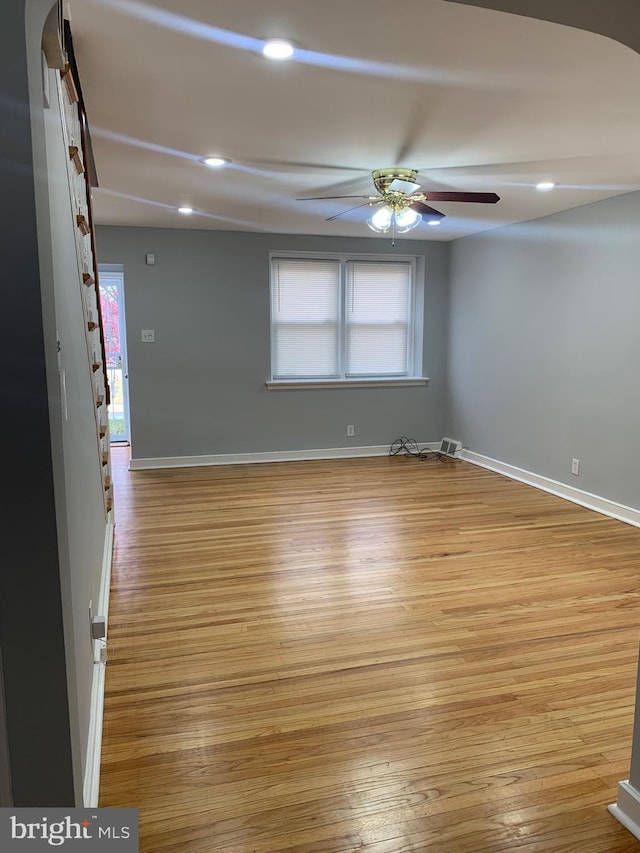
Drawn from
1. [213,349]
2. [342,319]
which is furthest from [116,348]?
[342,319]

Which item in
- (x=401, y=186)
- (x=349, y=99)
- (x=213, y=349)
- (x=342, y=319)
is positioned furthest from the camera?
(x=342, y=319)

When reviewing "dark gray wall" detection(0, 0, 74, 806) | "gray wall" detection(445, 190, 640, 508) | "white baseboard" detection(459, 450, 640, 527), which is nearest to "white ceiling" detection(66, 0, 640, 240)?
"gray wall" detection(445, 190, 640, 508)

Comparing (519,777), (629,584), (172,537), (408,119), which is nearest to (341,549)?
(172,537)

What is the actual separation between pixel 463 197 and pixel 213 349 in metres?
3.26

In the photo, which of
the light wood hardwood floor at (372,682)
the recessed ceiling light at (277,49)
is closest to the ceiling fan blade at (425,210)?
the recessed ceiling light at (277,49)

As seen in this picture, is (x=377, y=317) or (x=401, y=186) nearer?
(x=401, y=186)

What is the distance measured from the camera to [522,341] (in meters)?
5.39

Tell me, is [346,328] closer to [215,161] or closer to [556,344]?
[556,344]

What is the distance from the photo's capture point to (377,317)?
21.4 ft

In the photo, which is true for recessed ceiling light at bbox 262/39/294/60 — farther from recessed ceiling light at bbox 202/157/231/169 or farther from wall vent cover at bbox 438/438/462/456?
wall vent cover at bbox 438/438/462/456

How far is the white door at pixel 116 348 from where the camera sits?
6805mm

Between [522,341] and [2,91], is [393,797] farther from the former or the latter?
[522,341]

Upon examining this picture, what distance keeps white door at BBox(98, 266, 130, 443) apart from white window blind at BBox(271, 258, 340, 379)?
6.12ft

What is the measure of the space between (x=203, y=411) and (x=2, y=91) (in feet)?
16.7
